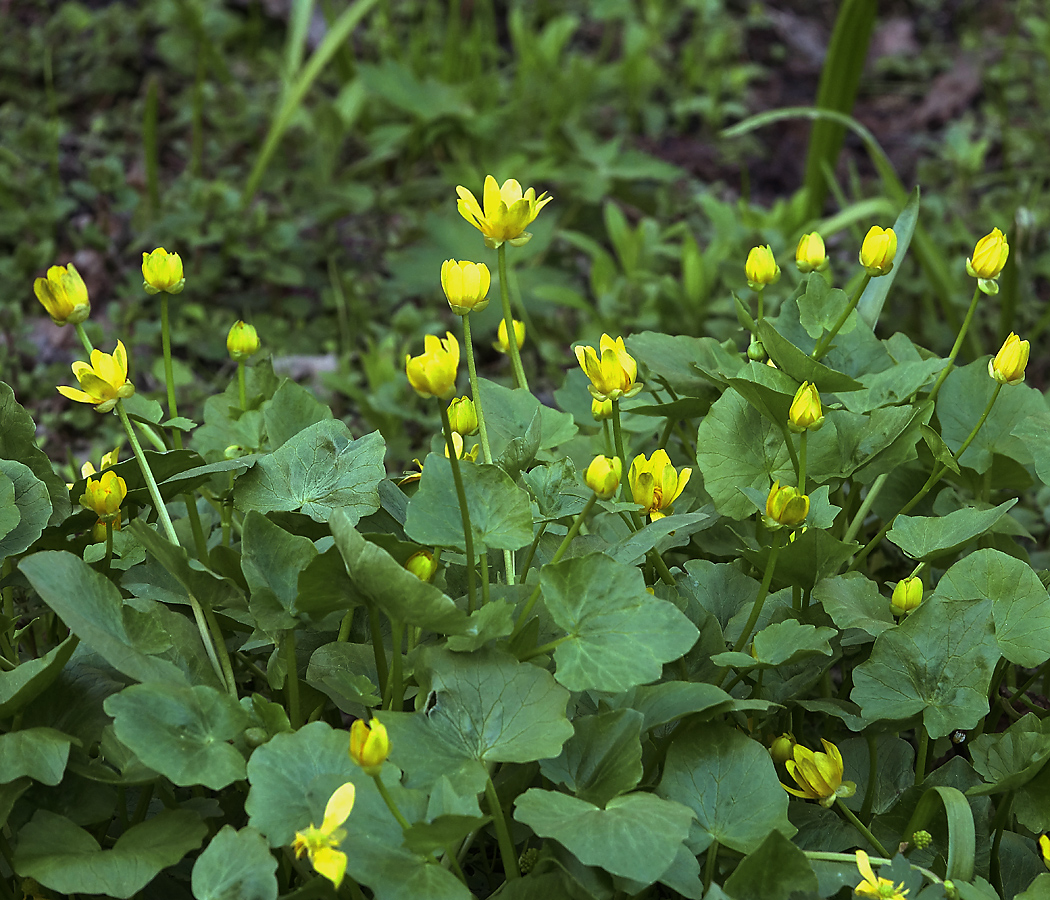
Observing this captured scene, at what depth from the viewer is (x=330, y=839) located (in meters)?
0.60

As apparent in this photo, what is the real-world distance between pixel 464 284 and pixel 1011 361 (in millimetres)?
469

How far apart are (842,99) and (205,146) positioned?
1815mm

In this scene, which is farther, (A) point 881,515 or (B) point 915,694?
(A) point 881,515

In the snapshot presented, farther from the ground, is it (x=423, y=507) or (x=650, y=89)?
(x=423, y=507)

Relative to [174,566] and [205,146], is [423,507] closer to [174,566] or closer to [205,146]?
[174,566]

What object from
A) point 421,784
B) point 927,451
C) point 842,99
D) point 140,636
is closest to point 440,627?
point 421,784

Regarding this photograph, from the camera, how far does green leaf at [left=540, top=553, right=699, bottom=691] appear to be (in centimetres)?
69

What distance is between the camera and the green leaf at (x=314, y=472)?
2.83 ft

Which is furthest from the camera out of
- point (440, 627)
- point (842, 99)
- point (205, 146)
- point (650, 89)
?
point (650, 89)

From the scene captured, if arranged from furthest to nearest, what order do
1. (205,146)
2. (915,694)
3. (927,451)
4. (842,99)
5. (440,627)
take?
1. (205,146)
2. (842,99)
3. (927,451)
4. (915,694)
5. (440,627)

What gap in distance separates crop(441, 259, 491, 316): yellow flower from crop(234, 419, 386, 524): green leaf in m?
0.14

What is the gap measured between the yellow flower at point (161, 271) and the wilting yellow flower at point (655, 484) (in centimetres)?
44

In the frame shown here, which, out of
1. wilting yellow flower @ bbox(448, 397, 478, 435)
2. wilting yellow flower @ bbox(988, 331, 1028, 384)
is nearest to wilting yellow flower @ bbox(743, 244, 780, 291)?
wilting yellow flower @ bbox(988, 331, 1028, 384)

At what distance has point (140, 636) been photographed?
739 mm
